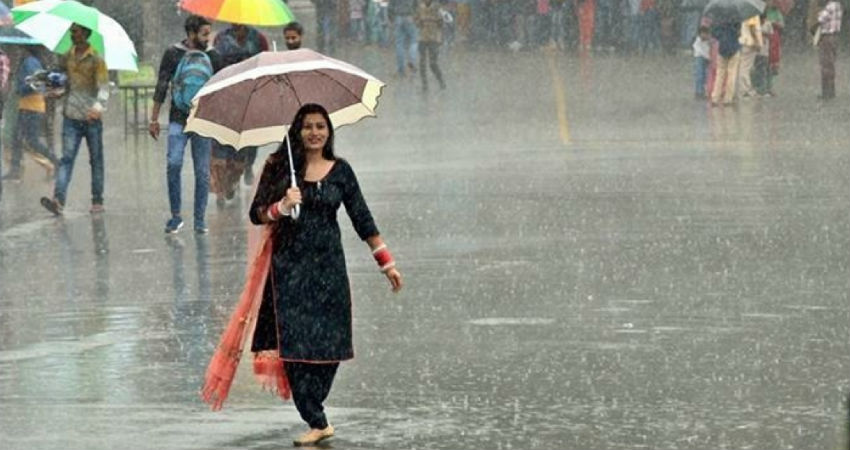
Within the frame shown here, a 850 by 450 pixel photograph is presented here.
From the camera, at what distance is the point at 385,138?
27.9 metres

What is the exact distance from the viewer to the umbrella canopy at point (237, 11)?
739 inches

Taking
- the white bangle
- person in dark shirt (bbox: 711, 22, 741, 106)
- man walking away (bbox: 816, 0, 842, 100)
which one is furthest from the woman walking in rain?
man walking away (bbox: 816, 0, 842, 100)

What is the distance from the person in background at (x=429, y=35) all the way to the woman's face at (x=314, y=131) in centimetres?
2857

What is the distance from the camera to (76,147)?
19.5 meters

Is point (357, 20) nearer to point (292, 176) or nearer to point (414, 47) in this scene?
point (414, 47)

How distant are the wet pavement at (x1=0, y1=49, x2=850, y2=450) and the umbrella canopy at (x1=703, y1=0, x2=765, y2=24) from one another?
21.8ft

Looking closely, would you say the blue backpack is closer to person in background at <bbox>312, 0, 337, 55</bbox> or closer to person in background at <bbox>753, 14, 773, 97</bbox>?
person in background at <bbox>753, 14, 773, 97</bbox>

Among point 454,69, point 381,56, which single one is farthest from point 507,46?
point 454,69

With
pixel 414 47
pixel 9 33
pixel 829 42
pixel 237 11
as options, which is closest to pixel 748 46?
pixel 829 42

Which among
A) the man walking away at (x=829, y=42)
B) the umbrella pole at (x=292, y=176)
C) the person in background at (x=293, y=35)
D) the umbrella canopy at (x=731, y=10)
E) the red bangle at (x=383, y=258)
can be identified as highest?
the umbrella pole at (x=292, y=176)

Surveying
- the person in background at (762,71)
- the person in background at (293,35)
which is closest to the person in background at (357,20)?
the person in background at (762,71)

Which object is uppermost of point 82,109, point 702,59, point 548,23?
point 82,109

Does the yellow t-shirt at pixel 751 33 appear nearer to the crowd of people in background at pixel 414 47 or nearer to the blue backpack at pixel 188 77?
the crowd of people in background at pixel 414 47

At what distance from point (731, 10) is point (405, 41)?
10.8 metres
